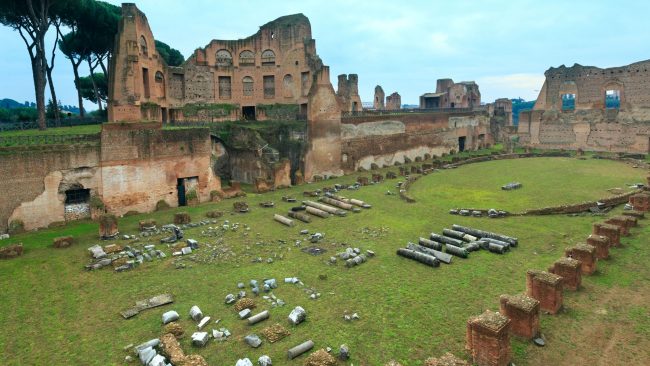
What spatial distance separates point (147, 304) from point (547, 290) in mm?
8751

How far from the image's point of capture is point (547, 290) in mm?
8344

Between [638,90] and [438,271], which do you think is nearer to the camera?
[438,271]

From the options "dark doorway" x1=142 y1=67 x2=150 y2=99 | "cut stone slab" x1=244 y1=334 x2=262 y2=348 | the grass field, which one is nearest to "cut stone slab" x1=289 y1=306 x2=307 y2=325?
the grass field

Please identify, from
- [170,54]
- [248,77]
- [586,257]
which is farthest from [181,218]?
[170,54]

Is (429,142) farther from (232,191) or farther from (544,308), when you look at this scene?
(544,308)

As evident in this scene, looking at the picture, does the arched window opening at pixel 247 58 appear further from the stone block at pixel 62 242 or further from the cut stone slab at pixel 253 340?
the cut stone slab at pixel 253 340

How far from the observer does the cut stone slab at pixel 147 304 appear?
29.6 ft

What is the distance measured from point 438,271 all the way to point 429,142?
25.5 metres

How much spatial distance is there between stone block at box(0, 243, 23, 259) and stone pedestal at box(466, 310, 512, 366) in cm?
1365

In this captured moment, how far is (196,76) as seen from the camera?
33.0m

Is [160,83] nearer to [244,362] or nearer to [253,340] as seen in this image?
[253,340]

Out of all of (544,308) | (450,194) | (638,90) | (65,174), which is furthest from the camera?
(638,90)

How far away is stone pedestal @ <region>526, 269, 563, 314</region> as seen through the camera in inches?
325

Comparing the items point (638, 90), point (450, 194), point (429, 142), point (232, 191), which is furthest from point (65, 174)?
point (638, 90)
